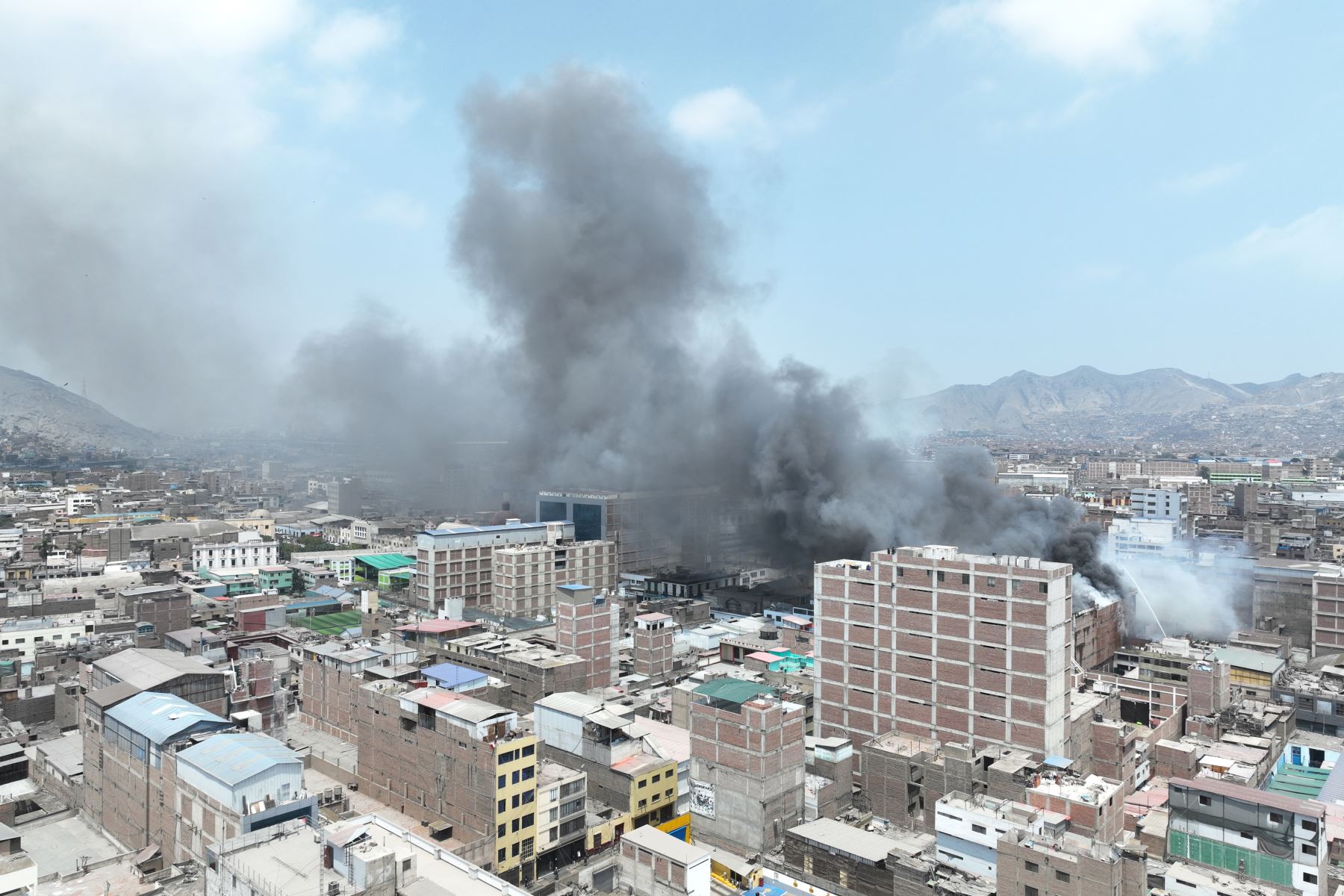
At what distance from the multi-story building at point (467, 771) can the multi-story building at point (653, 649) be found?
12.7 m

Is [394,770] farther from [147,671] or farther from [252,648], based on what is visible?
Answer: [252,648]

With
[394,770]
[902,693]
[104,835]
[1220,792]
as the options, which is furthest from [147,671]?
[1220,792]

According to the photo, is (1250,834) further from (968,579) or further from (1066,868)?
(968,579)

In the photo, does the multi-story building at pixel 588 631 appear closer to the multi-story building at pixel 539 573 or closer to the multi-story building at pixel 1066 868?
the multi-story building at pixel 539 573

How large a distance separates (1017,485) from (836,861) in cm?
8588

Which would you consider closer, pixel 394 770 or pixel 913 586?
pixel 394 770

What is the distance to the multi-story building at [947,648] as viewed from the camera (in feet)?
70.7

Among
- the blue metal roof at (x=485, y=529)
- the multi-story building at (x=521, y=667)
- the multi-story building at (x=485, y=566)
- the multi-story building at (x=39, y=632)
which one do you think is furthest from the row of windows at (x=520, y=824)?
the blue metal roof at (x=485, y=529)

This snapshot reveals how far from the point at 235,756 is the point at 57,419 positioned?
7241 inches

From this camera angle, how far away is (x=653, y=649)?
3281 centimetres

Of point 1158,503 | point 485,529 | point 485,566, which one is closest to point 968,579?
point 485,566

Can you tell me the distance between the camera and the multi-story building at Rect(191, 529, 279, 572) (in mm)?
53344

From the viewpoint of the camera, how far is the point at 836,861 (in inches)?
701

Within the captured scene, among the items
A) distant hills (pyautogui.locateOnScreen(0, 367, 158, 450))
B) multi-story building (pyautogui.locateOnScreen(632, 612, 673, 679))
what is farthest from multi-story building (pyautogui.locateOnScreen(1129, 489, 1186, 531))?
distant hills (pyautogui.locateOnScreen(0, 367, 158, 450))
